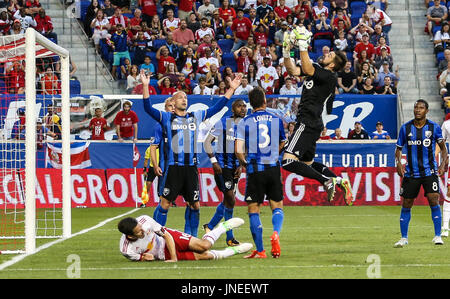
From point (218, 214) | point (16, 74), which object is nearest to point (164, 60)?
point (16, 74)

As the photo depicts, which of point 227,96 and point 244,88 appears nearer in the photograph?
point 227,96

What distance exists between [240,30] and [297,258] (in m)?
17.4

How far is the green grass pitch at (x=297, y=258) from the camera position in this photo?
31.3ft

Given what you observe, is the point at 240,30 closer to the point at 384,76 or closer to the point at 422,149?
the point at 384,76

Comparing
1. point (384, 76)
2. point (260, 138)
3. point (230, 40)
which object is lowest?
point (260, 138)

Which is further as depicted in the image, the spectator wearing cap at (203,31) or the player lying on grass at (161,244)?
the spectator wearing cap at (203,31)

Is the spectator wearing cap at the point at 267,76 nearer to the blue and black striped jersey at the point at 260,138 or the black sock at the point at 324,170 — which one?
the black sock at the point at 324,170

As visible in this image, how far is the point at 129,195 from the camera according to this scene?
74.5 ft

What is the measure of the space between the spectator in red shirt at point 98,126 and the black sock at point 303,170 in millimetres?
13984

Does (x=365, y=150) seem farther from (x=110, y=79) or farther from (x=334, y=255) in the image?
(x=334, y=255)

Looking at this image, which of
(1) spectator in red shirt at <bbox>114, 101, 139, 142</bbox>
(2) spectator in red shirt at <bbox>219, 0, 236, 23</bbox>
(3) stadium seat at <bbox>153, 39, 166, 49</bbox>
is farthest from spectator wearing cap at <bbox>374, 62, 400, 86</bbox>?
(1) spectator in red shirt at <bbox>114, 101, 139, 142</bbox>

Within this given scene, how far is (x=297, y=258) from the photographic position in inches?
436

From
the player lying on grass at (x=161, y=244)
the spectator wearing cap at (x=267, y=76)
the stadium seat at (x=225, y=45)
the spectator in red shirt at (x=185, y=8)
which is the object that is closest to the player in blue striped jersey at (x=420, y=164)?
the player lying on grass at (x=161, y=244)

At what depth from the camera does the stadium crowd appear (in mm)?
25594
